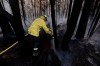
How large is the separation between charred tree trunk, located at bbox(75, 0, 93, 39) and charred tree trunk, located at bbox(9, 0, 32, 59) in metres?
2.21

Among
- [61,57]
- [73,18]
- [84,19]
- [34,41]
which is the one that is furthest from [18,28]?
[84,19]

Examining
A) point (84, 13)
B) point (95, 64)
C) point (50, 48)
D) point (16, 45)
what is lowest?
point (95, 64)

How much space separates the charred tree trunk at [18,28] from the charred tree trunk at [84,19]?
2210 mm

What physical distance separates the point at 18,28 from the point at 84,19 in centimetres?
278

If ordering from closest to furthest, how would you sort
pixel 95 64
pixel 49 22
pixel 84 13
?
pixel 84 13 < pixel 95 64 < pixel 49 22

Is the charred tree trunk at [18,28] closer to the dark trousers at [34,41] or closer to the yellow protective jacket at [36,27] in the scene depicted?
the dark trousers at [34,41]

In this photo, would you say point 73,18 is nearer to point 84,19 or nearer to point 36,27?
point 84,19

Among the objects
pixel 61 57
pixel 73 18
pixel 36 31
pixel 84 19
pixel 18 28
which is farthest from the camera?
pixel 61 57

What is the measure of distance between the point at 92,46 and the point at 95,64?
113 centimetres

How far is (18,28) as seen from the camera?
15.2 feet

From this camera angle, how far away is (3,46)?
6.58 metres

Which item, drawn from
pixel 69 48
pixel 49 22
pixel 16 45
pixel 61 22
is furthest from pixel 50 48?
pixel 61 22

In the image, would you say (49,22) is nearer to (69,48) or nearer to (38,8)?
(38,8)

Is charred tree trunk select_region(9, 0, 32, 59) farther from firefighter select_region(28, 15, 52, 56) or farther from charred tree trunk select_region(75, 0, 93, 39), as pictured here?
charred tree trunk select_region(75, 0, 93, 39)
